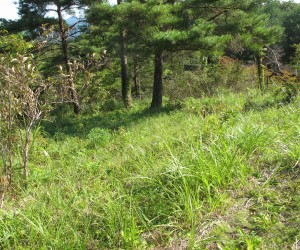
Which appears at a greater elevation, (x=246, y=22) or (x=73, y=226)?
(x=246, y=22)

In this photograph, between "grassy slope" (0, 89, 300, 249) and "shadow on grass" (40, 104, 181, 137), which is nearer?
"grassy slope" (0, 89, 300, 249)

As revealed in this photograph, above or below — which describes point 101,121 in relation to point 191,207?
below

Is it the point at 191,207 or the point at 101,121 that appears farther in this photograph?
the point at 101,121

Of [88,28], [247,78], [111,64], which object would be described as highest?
[88,28]

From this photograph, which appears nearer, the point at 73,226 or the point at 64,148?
the point at 73,226

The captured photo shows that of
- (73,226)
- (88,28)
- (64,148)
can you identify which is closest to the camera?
(73,226)

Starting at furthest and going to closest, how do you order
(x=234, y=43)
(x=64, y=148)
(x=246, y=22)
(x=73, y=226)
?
(x=234, y=43) → (x=246, y=22) → (x=64, y=148) → (x=73, y=226)

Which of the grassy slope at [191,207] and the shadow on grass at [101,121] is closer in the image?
the grassy slope at [191,207]

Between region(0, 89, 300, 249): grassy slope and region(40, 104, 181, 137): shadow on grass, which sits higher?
region(0, 89, 300, 249): grassy slope

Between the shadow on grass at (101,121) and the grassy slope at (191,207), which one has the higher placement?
the grassy slope at (191,207)

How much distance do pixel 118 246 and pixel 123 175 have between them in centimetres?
116

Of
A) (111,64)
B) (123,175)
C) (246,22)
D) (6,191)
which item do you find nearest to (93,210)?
(123,175)

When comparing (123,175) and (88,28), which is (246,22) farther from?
(123,175)

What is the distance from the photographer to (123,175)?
9.97 feet
